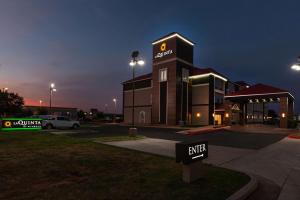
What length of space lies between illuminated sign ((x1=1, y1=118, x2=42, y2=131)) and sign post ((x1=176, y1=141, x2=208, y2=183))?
30.7 ft

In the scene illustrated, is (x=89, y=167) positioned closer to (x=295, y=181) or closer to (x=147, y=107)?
(x=295, y=181)

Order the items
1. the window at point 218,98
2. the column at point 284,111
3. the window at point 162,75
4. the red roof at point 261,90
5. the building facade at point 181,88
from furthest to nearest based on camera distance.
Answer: the window at point 218,98
the window at point 162,75
the building facade at point 181,88
the red roof at point 261,90
the column at point 284,111

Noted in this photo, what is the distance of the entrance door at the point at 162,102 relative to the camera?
45.1 metres

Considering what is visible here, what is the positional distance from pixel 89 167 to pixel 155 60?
4145 cm

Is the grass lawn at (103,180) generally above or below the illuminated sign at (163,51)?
below

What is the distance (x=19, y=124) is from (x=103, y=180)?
8.01 metres

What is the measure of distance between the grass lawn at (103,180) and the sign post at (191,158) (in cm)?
23

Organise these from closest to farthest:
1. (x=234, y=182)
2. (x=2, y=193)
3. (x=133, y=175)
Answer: (x=2, y=193)
(x=234, y=182)
(x=133, y=175)

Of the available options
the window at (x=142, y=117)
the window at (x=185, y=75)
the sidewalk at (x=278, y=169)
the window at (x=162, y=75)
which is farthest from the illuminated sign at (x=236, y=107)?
the sidewalk at (x=278, y=169)

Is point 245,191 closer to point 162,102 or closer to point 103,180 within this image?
point 103,180

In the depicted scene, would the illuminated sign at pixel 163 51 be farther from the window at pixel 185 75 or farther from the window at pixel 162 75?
the window at pixel 185 75

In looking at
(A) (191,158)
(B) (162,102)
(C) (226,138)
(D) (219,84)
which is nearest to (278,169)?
(A) (191,158)

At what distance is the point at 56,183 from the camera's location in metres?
6.13

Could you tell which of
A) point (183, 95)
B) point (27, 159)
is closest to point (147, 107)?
point (183, 95)
